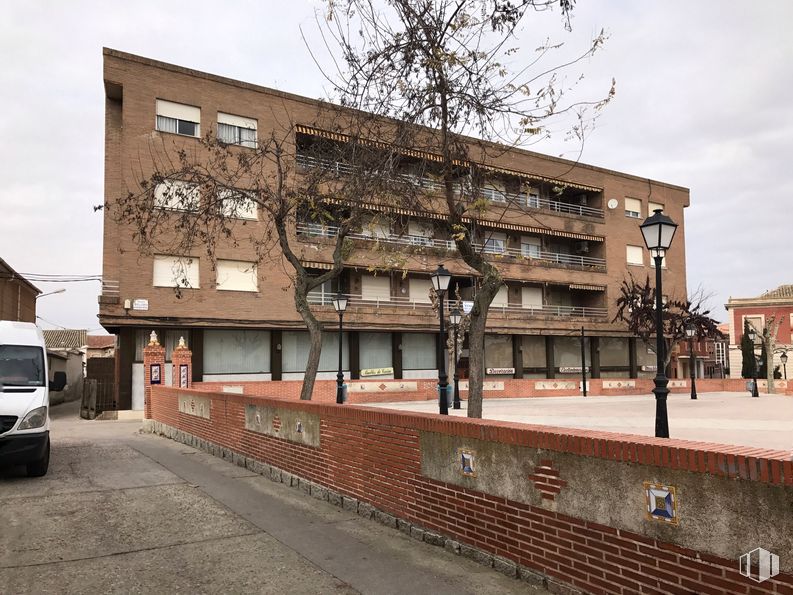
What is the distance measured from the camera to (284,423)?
379 inches

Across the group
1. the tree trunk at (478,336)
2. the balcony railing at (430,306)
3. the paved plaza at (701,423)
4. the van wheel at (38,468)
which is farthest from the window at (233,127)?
the tree trunk at (478,336)

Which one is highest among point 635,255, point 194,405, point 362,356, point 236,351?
point 635,255

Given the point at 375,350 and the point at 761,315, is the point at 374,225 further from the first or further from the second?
the point at 761,315

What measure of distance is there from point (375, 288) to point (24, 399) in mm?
26197

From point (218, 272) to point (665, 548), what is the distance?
27208 millimetres

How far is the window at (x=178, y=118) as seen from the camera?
92.5ft

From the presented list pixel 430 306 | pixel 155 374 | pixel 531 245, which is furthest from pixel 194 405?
pixel 531 245

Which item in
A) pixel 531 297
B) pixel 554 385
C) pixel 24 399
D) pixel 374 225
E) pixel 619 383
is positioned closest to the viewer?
pixel 24 399

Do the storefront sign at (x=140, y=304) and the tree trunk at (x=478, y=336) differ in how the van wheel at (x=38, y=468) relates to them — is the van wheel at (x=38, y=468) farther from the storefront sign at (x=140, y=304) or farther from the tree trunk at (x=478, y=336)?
the storefront sign at (x=140, y=304)

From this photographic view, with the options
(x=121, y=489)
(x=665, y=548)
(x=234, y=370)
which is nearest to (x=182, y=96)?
(x=234, y=370)

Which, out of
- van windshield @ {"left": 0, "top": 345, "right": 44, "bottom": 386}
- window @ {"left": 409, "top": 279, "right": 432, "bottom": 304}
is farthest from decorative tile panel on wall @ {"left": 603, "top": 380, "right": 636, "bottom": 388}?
van windshield @ {"left": 0, "top": 345, "right": 44, "bottom": 386}

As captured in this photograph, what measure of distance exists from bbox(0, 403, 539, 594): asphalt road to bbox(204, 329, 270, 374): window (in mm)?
20147

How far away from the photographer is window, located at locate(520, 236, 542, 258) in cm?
4225

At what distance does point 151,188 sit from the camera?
1216cm
